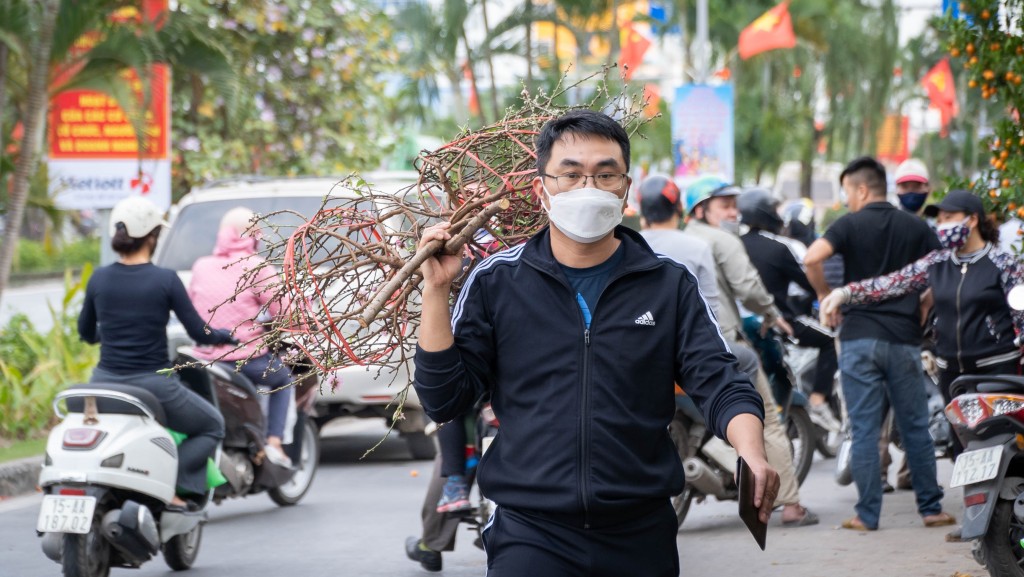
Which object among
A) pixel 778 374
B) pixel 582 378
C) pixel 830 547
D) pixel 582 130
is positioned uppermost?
pixel 582 130

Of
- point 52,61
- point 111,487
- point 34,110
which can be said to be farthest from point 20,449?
point 111,487

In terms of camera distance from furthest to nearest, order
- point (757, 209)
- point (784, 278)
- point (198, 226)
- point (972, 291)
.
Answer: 1. point (198, 226)
2. point (757, 209)
3. point (784, 278)
4. point (972, 291)

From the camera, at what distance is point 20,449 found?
10.3 m

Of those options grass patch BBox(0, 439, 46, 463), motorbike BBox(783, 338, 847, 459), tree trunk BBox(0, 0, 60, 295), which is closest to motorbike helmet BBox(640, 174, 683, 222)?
motorbike BBox(783, 338, 847, 459)

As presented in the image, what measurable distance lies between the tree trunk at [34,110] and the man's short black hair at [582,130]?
8798 millimetres

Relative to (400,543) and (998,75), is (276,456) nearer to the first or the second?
(400,543)

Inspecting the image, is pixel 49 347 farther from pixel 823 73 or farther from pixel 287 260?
pixel 823 73

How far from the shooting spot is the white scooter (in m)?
6.31

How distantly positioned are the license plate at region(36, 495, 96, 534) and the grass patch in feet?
12.1

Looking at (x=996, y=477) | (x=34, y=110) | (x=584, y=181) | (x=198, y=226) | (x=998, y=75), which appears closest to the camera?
(x=584, y=181)

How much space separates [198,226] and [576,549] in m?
8.40

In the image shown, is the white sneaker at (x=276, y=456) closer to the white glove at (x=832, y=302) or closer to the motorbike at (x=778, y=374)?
the motorbike at (x=778, y=374)

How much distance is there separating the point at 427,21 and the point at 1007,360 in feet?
67.2

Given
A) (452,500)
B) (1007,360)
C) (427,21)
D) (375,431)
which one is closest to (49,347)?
(375,431)
